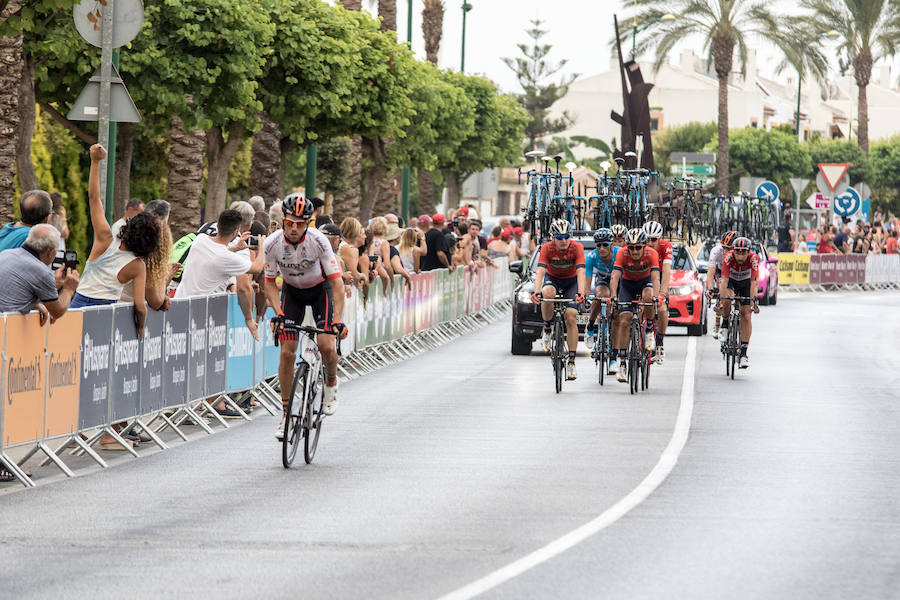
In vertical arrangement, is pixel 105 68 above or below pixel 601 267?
above

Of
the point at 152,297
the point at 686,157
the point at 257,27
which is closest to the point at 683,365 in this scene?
the point at 257,27

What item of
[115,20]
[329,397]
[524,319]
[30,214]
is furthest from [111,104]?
[524,319]

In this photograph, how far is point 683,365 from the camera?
75.1 feet

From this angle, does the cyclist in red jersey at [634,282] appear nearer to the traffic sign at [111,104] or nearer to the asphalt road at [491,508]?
the asphalt road at [491,508]

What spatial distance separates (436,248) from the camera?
27.4 meters

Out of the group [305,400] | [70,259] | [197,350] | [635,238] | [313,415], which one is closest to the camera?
[70,259]

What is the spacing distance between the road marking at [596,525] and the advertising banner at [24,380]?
387 cm

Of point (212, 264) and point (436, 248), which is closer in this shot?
point (212, 264)

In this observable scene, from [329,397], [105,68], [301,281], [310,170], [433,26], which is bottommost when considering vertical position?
[329,397]

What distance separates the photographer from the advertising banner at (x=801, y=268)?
50.2 metres

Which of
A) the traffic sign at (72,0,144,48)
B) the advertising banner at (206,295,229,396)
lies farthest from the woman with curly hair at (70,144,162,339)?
the traffic sign at (72,0,144,48)

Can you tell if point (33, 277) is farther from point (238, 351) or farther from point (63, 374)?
point (238, 351)

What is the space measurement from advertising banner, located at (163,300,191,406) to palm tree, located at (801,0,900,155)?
58.6m

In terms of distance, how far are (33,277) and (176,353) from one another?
3044mm
